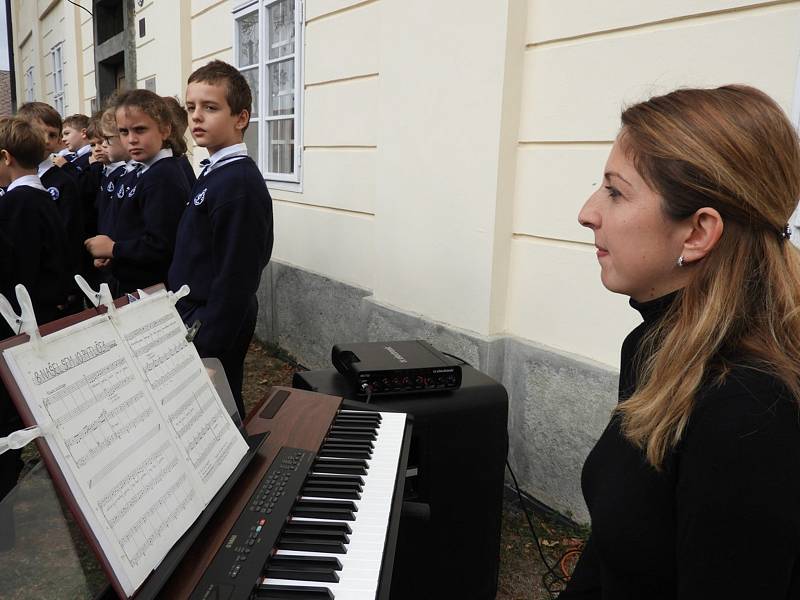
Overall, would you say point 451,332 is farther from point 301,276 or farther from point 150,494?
point 150,494

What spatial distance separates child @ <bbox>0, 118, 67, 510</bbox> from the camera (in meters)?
2.96

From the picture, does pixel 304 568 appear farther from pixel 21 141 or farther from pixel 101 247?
pixel 21 141

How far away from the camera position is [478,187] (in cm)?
298

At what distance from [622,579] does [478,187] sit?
210 cm

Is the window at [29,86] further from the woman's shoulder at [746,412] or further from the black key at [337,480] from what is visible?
the woman's shoulder at [746,412]

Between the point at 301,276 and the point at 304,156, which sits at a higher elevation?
the point at 304,156

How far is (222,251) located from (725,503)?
193 centimetres

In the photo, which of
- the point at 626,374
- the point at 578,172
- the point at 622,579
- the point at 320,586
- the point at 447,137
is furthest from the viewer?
the point at 447,137

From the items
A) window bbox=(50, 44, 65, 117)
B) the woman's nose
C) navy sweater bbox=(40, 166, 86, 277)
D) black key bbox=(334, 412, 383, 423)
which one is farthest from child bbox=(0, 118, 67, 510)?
window bbox=(50, 44, 65, 117)

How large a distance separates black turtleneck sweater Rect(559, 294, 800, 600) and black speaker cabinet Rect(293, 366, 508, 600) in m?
0.98

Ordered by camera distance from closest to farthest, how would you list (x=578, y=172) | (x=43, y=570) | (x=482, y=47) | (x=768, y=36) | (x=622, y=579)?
(x=43, y=570) → (x=622, y=579) → (x=768, y=36) → (x=578, y=172) → (x=482, y=47)

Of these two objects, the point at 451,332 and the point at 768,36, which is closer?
the point at 768,36

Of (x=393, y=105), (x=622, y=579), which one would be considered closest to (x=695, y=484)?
(x=622, y=579)

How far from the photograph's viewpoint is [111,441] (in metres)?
0.92
